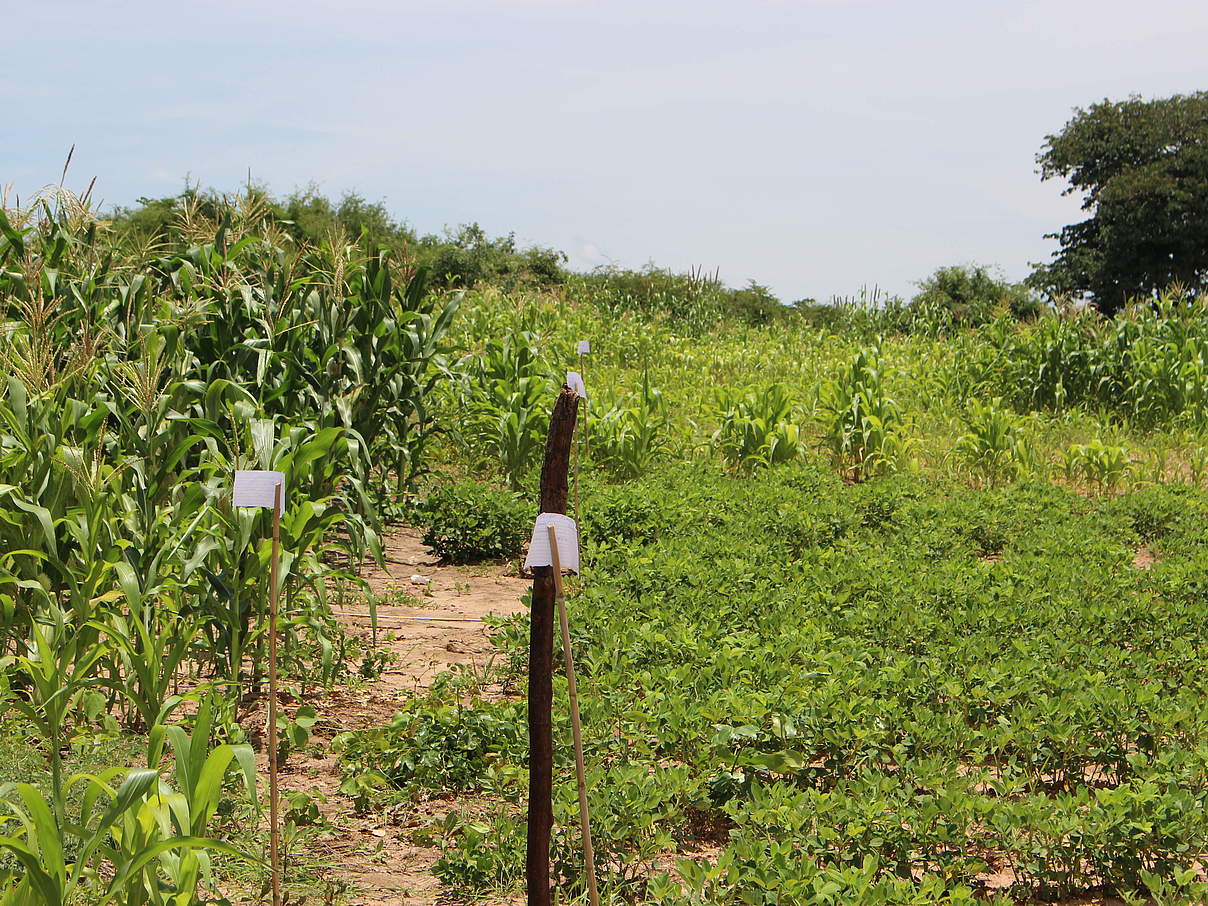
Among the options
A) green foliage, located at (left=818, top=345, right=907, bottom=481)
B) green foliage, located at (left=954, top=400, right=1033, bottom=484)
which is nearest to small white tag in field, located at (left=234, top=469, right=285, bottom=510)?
green foliage, located at (left=818, top=345, right=907, bottom=481)

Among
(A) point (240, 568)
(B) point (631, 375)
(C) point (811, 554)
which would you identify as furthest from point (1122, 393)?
(A) point (240, 568)

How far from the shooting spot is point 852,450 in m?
10.4

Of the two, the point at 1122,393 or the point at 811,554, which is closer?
the point at 811,554

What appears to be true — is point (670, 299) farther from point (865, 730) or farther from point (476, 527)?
point (865, 730)

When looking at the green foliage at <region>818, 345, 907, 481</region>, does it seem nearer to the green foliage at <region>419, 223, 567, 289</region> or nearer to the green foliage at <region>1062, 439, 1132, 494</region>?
the green foliage at <region>1062, 439, 1132, 494</region>

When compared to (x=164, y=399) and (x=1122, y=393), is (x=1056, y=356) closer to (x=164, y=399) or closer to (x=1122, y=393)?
(x=1122, y=393)

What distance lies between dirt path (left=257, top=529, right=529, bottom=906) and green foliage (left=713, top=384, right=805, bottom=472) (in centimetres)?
349

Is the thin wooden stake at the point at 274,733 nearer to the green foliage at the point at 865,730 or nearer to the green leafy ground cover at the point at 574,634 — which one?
the green leafy ground cover at the point at 574,634

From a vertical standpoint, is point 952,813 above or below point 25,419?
below

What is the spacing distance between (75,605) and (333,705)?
1.16 m

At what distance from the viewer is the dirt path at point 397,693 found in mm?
3123

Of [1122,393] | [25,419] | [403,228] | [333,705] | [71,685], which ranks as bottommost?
[333,705]

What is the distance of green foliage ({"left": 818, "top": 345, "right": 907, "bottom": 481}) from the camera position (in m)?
10.1

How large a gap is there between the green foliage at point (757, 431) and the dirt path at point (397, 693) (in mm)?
3493
